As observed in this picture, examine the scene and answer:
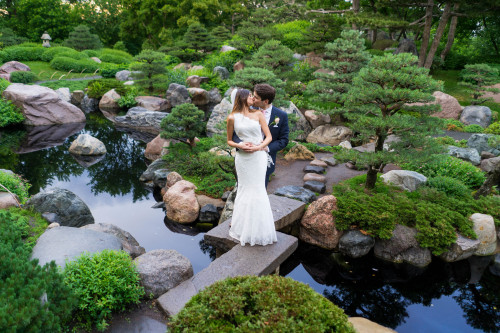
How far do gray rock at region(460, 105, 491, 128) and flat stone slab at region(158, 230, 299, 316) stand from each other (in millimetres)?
11376

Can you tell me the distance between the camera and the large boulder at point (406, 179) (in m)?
7.10

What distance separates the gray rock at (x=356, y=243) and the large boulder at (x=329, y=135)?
6.11 metres

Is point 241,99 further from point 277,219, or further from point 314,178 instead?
point 314,178

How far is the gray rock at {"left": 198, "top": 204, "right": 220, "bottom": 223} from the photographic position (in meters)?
7.13

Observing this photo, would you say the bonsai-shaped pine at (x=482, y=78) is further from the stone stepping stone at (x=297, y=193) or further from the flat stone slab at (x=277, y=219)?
the flat stone slab at (x=277, y=219)

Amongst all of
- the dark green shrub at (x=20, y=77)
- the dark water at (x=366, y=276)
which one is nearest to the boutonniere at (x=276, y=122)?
the dark water at (x=366, y=276)

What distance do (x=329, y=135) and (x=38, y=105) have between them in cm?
1181

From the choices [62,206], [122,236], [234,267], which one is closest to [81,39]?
[62,206]

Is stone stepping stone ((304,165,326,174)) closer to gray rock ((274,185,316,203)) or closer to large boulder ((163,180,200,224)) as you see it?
gray rock ((274,185,316,203))

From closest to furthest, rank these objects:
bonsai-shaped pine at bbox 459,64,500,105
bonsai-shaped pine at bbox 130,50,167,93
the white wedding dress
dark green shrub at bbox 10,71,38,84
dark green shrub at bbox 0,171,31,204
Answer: the white wedding dress, dark green shrub at bbox 0,171,31,204, bonsai-shaped pine at bbox 459,64,500,105, bonsai-shaped pine at bbox 130,50,167,93, dark green shrub at bbox 10,71,38,84

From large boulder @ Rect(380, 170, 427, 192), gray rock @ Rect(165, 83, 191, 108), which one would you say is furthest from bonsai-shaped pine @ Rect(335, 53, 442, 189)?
gray rock @ Rect(165, 83, 191, 108)

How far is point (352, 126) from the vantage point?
6.50 meters

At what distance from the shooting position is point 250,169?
4.32m

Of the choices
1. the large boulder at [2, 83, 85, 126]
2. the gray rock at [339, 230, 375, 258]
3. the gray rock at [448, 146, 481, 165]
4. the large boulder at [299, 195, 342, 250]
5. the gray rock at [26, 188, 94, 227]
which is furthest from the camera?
the large boulder at [2, 83, 85, 126]
